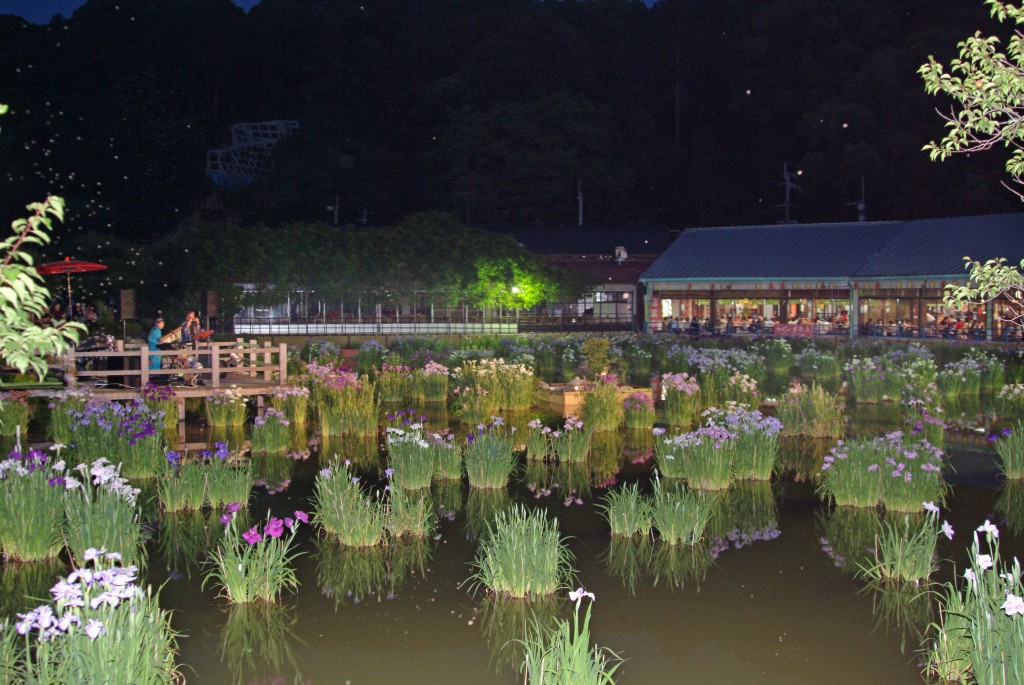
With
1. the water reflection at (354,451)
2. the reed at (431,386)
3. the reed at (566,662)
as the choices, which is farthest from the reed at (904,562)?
the reed at (431,386)

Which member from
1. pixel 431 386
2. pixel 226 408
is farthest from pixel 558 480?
pixel 431 386

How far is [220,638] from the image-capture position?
6.82 m

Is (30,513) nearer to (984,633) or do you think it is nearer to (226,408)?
Answer: (984,633)

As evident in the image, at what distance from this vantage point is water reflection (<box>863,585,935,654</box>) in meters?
6.86

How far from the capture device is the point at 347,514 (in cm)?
890

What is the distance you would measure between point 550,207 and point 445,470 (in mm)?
52540

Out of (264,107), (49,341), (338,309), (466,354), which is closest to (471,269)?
(338,309)

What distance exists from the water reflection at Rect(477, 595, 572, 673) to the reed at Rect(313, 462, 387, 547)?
1.68 metres

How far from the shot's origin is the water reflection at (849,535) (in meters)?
8.65

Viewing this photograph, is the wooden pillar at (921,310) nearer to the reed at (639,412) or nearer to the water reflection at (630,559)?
the reed at (639,412)

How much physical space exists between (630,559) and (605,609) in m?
1.28

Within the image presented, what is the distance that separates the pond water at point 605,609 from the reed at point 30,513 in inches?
14.7

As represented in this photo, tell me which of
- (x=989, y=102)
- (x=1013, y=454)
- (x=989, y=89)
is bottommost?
(x=1013, y=454)

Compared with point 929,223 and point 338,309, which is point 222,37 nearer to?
point 338,309
